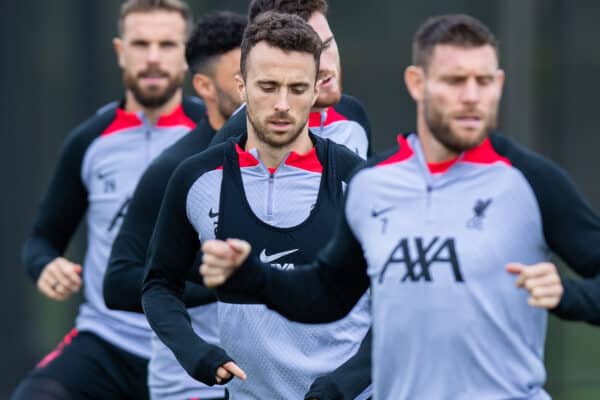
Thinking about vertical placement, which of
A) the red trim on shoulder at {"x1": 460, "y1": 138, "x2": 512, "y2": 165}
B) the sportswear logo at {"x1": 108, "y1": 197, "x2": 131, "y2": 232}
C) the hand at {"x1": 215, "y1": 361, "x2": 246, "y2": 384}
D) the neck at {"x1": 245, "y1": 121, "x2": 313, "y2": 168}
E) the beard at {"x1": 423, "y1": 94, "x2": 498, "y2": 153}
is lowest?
the sportswear logo at {"x1": 108, "y1": 197, "x2": 131, "y2": 232}

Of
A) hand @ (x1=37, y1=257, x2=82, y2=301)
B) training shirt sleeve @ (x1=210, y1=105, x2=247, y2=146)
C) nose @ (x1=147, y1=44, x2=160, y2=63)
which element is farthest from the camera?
nose @ (x1=147, y1=44, x2=160, y2=63)

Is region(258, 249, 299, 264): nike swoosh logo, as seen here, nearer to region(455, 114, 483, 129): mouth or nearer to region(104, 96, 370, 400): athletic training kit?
region(104, 96, 370, 400): athletic training kit

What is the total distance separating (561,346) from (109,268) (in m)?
6.53

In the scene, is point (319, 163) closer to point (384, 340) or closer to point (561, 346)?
point (384, 340)

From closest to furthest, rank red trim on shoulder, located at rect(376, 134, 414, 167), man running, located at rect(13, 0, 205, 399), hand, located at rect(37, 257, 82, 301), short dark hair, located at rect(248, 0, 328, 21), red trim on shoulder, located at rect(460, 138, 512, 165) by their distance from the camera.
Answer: red trim on shoulder, located at rect(460, 138, 512, 165)
red trim on shoulder, located at rect(376, 134, 414, 167)
short dark hair, located at rect(248, 0, 328, 21)
hand, located at rect(37, 257, 82, 301)
man running, located at rect(13, 0, 205, 399)

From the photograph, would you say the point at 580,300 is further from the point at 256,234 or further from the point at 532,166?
the point at 256,234

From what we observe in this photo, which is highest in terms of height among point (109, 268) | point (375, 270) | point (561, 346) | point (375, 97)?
point (375, 270)

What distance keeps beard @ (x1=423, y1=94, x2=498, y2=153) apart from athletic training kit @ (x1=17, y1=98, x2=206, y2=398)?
2876 mm

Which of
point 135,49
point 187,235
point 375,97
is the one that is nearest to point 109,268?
point 187,235

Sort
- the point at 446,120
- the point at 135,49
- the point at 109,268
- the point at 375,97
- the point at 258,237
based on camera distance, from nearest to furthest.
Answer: the point at 446,120
the point at 258,237
the point at 109,268
the point at 135,49
the point at 375,97

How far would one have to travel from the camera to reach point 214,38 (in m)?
7.05

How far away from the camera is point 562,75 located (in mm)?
12219

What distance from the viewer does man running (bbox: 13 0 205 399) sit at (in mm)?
7551

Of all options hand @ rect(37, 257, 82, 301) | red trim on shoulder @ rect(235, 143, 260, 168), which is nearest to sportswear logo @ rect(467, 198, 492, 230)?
red trim on shoulder @ rect(235, 143, 260, 168)
